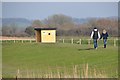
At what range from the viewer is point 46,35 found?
40188 mm

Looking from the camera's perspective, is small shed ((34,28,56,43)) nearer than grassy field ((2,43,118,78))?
No

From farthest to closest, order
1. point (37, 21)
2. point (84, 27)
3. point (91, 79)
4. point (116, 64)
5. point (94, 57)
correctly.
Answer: point (37, 21), point (84, 27), point (94, 57), point (116, 64), point (91, 79)

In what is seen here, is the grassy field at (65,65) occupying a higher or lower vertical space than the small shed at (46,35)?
lower

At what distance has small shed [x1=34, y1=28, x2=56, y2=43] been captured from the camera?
39378 mm

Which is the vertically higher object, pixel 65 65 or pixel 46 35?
pixel 46 35

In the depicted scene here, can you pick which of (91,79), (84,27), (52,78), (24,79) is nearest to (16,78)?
(24,79)

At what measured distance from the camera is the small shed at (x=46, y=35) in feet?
129

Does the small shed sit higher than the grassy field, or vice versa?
the small shed

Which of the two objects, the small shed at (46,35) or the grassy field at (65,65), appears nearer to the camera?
the grassy field at (65,65)

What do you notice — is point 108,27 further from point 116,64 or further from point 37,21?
point 116,64

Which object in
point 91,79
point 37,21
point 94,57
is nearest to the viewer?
point 91,79

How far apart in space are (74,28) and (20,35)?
958cm

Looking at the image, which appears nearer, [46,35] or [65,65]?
[65,65]

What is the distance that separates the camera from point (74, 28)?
5744 centimetres
